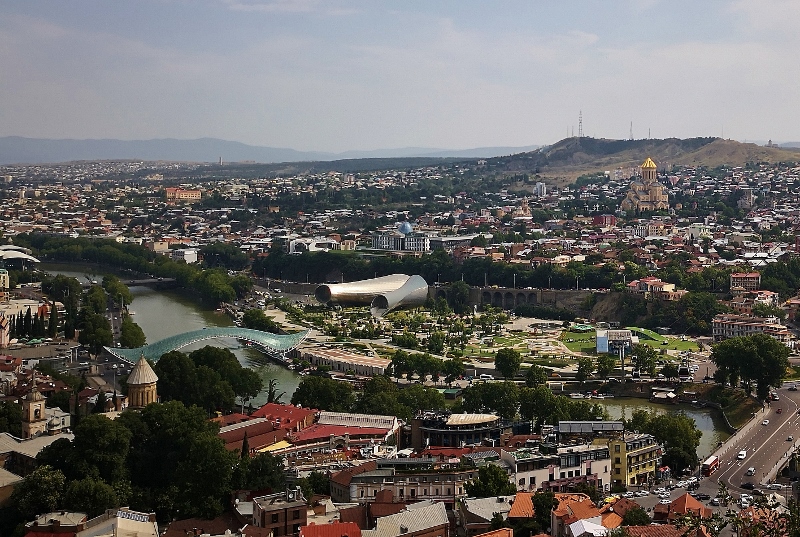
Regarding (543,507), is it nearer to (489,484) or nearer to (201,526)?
(489,484)

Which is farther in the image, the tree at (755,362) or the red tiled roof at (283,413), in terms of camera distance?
the tree at (755,362)

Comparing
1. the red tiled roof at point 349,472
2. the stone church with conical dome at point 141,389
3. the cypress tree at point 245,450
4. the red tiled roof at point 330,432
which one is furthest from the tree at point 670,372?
the cypress tree at point 245,450

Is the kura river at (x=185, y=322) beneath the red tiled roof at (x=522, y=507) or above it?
beneath

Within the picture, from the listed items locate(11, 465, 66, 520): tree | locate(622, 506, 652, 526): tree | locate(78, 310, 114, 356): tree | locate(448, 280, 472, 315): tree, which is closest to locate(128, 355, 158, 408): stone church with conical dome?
locate(11, 465, 66, 520): tree

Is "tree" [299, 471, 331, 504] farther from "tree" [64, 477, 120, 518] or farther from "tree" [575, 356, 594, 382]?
"tree" [575, 356, 594, 382]

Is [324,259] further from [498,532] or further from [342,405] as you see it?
[498,532]

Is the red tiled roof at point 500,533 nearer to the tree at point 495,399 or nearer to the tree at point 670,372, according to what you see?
the tree at point 495,399

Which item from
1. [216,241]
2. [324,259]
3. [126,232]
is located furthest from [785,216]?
[126,232]
